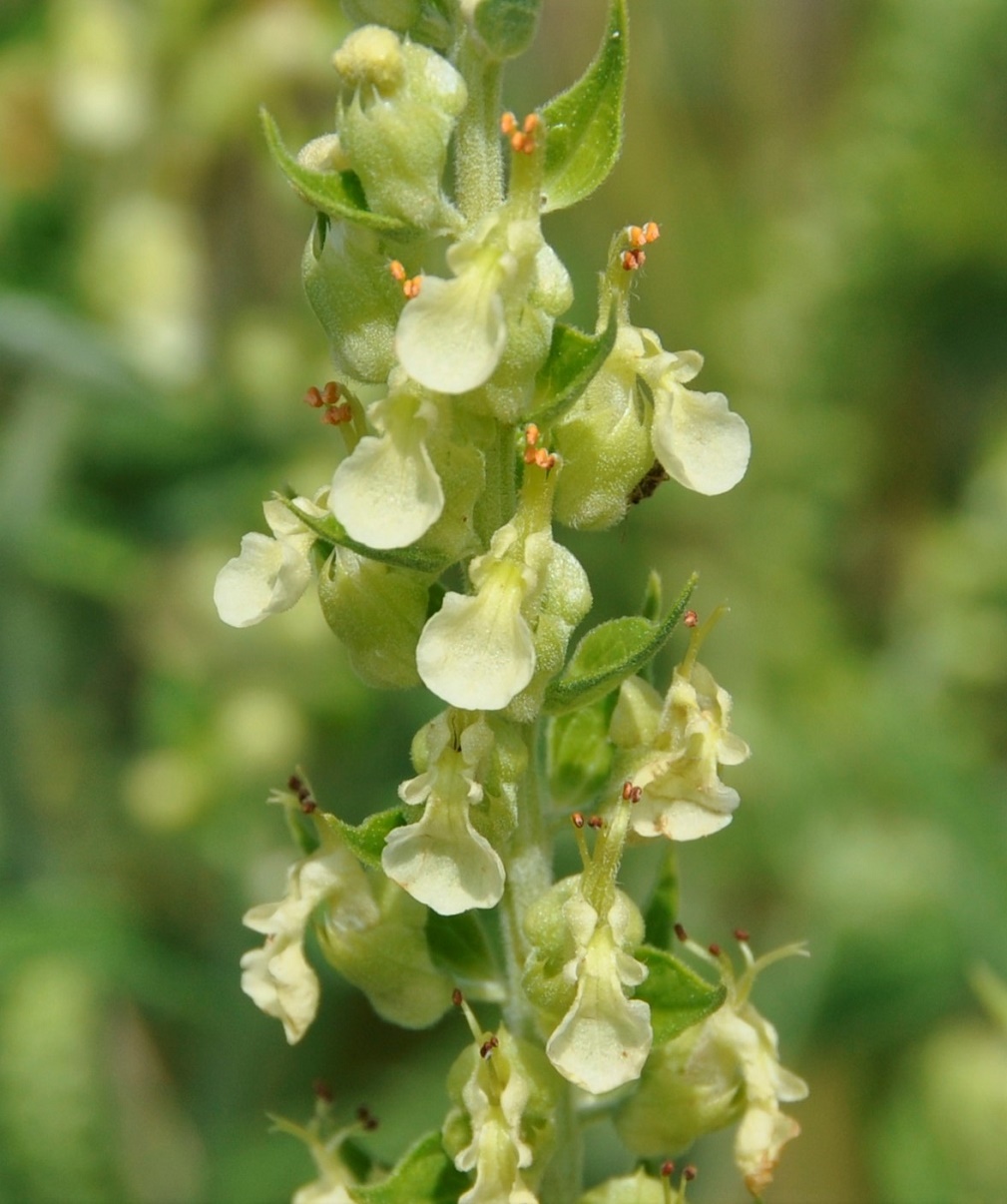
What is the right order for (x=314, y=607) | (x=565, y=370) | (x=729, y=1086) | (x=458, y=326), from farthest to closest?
(x=314, y=607), (x=729, y=1086), (x=565, y=370), (x=458, y=326)

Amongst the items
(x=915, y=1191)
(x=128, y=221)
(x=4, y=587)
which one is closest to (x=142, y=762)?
(x=4, y=587)

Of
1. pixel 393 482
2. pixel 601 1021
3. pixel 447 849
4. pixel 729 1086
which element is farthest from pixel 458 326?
pixel 729 1086

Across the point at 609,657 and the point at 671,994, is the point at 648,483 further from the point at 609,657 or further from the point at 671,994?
the point at 671,994

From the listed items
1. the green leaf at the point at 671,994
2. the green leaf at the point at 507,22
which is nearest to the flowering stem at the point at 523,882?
the green leaf at the point at 671,994

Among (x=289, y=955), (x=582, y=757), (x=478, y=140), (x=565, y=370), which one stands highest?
(x=478, y=140)

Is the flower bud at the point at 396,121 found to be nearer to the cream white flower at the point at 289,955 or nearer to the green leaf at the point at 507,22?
the green leaf at the point at 507,22

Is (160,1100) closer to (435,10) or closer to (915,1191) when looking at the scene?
(915,1191)
